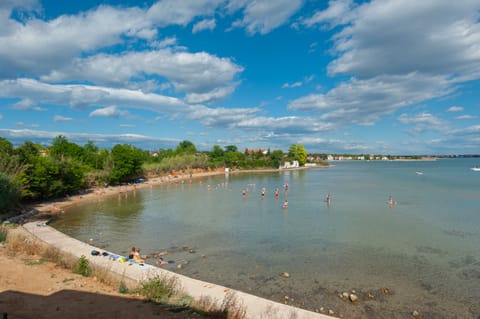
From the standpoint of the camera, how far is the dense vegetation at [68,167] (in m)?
28.8

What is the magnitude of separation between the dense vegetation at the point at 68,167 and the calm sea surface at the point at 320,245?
4.54 m

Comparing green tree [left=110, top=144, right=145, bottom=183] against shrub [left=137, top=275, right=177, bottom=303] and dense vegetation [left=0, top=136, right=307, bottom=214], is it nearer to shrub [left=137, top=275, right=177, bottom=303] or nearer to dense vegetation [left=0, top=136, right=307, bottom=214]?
dense vegetation [left=0, top=136, right=307, bottom=214]

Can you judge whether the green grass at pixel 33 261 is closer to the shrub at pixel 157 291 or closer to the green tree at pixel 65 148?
the shrub at pixel 157 291

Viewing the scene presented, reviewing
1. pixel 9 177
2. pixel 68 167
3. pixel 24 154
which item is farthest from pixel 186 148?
pixel 9 177

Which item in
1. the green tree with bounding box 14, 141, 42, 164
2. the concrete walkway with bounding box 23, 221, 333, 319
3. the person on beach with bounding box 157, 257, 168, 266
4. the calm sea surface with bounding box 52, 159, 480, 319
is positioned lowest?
the calm sea surface with bounding box 52, 159, 480, 319

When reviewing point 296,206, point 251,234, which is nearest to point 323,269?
point 251,234

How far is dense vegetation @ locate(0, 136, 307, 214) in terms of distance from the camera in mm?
28828

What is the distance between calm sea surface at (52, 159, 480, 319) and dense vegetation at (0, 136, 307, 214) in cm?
454

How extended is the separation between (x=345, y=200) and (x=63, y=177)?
38471mm

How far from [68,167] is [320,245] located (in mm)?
33450

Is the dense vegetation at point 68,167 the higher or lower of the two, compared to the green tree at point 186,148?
lower

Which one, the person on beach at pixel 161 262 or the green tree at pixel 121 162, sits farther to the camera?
the green tree at pixel 121 162

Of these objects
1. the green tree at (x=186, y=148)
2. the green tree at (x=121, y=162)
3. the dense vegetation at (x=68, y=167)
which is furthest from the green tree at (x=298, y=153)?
the green tree at (x=121, y=162)

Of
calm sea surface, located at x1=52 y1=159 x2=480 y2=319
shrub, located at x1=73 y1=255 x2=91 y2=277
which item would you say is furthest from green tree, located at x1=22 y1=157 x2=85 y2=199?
shrub, located at x1=73 y1=255 x2=91 y2=277
